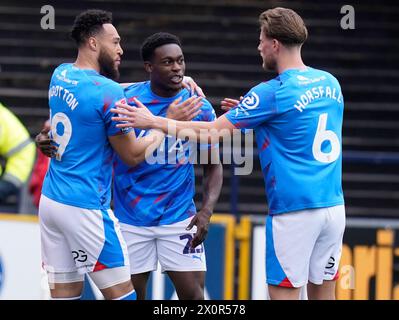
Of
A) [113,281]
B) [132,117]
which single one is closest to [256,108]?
[132,117]

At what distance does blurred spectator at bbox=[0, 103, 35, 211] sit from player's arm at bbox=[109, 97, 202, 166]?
2931 millimetres

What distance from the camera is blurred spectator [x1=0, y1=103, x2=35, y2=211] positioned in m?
9.12

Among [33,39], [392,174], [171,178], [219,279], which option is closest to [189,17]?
[33,39]

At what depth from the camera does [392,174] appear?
483 inches

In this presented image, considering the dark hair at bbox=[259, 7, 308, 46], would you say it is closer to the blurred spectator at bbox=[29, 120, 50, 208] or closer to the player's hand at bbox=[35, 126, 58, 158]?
the player's hand at bbox=[35, 126, 58, 158]

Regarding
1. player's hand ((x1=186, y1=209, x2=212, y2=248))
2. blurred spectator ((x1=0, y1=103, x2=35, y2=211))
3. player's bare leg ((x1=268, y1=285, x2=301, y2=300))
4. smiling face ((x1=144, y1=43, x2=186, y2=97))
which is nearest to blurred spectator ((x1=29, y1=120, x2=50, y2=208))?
blurred spectator ((x1=0, y1=103, x2=35, y2=211))

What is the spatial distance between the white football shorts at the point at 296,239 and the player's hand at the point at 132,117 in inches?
37.4

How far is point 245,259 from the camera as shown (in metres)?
9.84

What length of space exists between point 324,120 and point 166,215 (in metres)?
1.34

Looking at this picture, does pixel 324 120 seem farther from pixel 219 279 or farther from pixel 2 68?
pixel 2 68

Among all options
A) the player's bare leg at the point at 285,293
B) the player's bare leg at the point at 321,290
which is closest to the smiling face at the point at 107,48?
the player's bare leg at the point at 285,293

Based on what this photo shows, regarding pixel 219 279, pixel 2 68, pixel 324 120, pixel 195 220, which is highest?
pixel 2 68

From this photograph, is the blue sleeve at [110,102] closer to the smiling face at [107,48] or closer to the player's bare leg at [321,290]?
the smiling face at [107,48]
